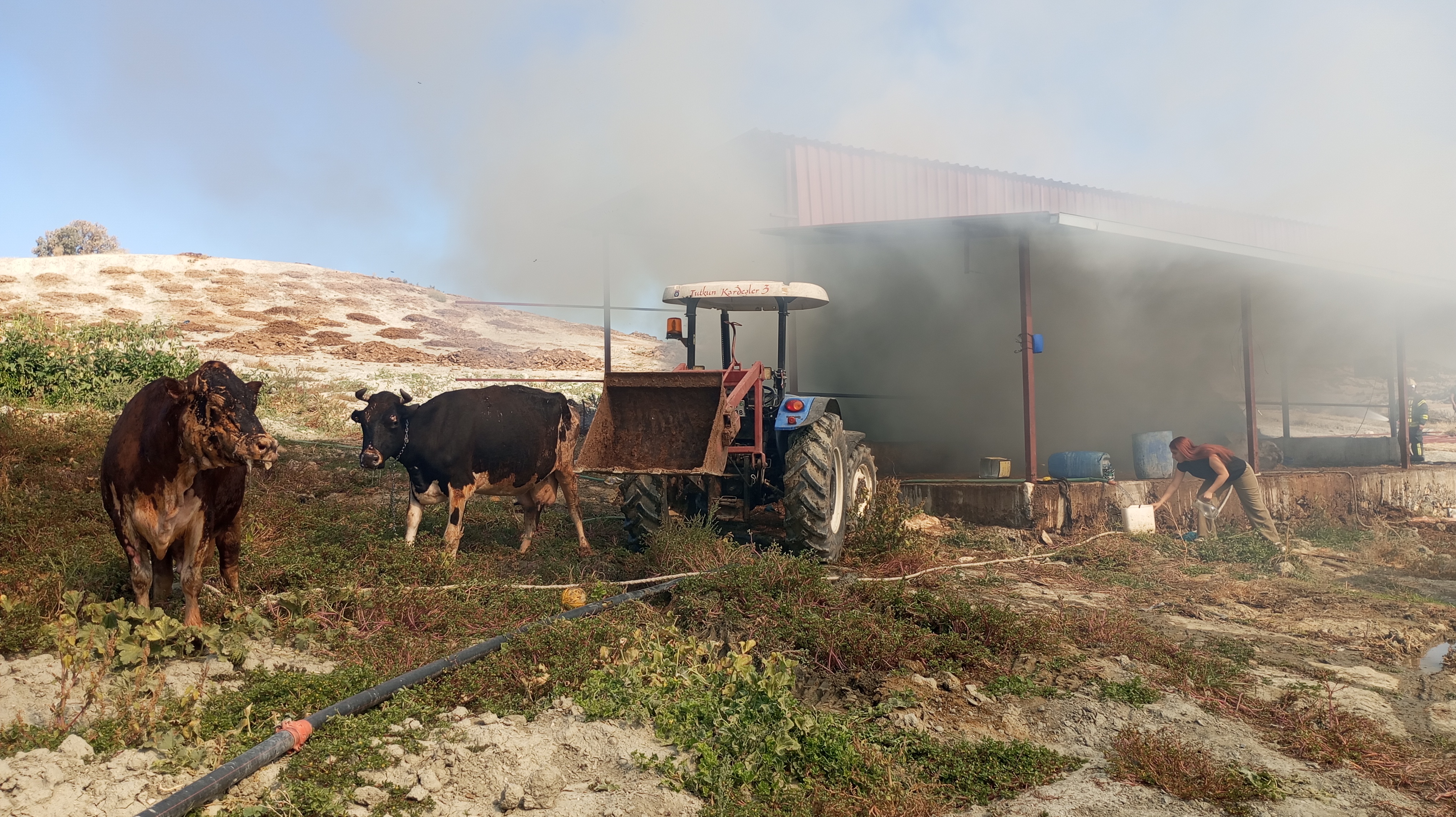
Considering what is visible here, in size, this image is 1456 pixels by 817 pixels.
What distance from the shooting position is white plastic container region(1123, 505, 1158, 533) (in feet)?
35.9

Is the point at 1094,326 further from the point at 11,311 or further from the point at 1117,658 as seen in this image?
the point at 11,311

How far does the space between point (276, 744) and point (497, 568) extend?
3.79 metres

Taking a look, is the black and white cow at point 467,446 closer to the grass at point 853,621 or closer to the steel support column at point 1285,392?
the grass at point 853,621

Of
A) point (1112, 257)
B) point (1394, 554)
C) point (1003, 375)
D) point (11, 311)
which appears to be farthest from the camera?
point (11, 311)

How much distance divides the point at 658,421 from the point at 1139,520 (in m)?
6.44

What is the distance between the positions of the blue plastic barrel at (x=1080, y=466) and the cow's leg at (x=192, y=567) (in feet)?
30.4

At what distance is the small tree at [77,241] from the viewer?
4516 cm

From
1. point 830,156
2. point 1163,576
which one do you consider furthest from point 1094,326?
point 1163,576

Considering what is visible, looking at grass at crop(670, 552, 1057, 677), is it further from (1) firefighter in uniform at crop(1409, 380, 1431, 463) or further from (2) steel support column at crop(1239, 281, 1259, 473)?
(1) firefighter in uniform at crop(1409, 380, 1431, 463)

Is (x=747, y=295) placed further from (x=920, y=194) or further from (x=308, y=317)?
(x=308, y=317)

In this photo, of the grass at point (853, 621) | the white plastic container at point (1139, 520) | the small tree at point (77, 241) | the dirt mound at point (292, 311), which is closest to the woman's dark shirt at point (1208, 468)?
the white plastic container at point (1139, 520)

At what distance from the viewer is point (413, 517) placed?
7.74 meters

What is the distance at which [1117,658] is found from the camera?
553cm

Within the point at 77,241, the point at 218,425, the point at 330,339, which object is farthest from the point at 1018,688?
the point at 77,241
